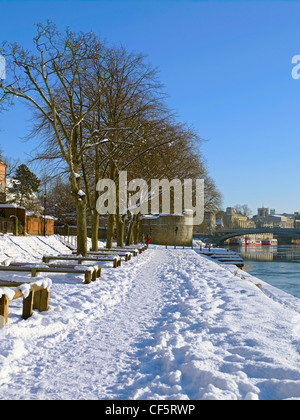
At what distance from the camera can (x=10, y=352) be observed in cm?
465

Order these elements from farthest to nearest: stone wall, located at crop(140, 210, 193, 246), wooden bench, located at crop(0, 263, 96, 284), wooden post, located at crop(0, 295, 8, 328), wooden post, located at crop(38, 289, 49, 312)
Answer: stone wall, located at crop(140, 210, 193, 246) → wooden bench, located at crop(0, 263, 96, 284) → wooden post, located at crop(38, 289, 49, 312) → wooden post, located at crop(0, 295, 8, 328)

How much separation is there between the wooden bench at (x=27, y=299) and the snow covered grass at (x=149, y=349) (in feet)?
0.51

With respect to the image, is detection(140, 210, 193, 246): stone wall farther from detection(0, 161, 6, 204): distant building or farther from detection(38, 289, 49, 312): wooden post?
detection(38, 289, 49, 312): wooden post

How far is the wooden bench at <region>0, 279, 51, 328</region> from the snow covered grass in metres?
0.15

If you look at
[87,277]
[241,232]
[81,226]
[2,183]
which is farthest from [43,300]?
[241,232]

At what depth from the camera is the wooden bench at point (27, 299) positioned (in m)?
5.29

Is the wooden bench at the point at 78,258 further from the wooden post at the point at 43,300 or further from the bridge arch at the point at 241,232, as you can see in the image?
the bridge arch at the point at 241,232

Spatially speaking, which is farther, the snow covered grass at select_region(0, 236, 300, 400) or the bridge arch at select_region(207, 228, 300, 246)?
the bridge arch at select_region(207, 228, 300, 246)

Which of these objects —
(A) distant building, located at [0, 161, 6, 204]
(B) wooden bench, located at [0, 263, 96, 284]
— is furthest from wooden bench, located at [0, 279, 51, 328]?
(A) distant building, located at [0, 161, 6, 204]

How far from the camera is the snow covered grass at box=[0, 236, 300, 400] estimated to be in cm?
380

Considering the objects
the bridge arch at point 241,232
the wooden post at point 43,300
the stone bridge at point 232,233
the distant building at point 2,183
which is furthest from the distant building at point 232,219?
the wooden post at point 43,300
